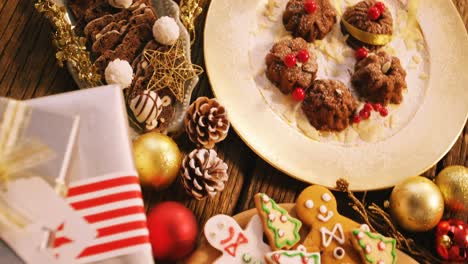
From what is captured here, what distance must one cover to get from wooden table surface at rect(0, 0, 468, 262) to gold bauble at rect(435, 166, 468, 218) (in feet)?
0.47

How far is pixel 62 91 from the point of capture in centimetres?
133

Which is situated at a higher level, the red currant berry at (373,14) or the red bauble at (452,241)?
the red currant berry at (373,14)

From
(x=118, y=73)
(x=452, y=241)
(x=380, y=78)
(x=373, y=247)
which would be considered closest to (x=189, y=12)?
(x=118, y=73)

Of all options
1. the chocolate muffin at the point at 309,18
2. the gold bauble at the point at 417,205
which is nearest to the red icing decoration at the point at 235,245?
the gold bauble at the point at 417,205

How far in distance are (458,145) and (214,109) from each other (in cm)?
75

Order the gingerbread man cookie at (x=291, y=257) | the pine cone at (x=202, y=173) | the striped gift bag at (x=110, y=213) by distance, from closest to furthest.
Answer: the striped gift bag at (x=110, y=213) < the gingerbread man cookie at (x=291, y=257) < the pine cone at (x=202, y=173)

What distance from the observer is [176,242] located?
1141 millimetres

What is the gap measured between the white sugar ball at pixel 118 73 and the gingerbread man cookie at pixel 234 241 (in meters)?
0.40

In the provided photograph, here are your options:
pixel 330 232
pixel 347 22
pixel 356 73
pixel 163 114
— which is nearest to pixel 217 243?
pixel 330 232

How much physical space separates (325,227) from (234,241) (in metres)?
0.21

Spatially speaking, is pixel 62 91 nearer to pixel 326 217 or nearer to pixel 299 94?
pixel 299 94

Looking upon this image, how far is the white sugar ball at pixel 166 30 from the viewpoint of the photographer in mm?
1335

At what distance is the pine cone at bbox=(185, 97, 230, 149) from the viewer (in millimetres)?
1271

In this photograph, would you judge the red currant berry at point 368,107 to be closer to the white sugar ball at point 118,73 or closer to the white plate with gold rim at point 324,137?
the white plate with gold rim at point 324,137
